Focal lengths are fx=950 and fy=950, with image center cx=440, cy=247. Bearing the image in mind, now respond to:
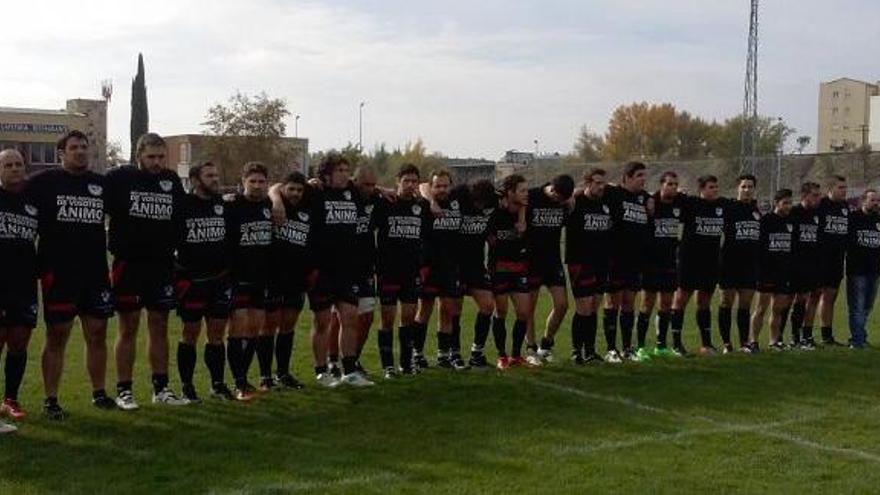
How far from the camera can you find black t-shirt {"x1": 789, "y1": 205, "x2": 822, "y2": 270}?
1179cm

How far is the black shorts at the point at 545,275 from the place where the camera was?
33.6ft

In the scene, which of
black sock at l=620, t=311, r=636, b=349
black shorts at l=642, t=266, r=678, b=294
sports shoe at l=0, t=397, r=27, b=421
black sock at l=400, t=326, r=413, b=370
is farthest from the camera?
black shorts at l=642, t=266, r=678, b=294

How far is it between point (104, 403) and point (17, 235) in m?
1.60

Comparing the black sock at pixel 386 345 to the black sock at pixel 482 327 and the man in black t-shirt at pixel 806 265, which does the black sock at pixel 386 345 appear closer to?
the black sock at pixel 482 327

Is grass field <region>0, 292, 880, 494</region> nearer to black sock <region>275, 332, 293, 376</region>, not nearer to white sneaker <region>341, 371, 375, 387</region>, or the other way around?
white sneaker <region>341, 371, 375, 387</region>

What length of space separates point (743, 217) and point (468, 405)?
4750 millimetres

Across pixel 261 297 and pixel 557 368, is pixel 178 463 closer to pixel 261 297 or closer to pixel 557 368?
pixel 261 297

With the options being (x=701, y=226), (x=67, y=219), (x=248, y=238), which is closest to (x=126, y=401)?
(x=67, y=219)

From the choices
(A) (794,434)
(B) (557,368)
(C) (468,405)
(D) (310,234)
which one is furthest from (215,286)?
(A) (794,434)

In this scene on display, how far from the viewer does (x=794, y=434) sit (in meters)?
7.50

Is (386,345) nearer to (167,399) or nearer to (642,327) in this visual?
(167,399)

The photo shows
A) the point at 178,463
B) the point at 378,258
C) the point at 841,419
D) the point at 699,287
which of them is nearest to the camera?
the point at 178,463

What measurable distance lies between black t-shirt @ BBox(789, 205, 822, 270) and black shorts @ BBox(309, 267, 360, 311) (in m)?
5.94

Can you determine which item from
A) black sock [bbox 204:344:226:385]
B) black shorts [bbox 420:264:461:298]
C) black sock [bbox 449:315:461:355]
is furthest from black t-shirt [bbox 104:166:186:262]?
black sock [bbox 449:315:461:355]
